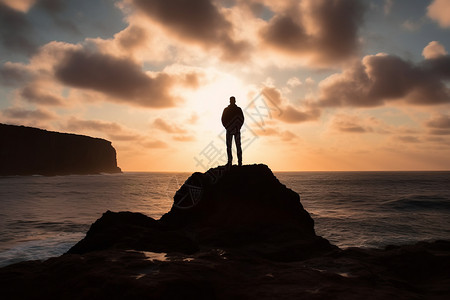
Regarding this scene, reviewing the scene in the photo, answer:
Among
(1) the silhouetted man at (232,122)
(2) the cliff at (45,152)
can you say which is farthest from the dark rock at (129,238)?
(2) the cliff at (45,152)

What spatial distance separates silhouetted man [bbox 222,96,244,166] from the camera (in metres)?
11.0

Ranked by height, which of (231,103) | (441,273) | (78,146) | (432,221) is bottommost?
(432,221)

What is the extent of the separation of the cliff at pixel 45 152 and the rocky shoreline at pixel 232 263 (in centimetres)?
12705

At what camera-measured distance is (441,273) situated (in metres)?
5.70

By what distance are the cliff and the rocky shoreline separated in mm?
127054

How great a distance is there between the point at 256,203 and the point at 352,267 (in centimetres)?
428

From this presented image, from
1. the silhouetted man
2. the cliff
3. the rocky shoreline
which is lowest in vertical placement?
the rocky shoreline

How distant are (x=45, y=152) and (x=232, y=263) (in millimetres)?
137988

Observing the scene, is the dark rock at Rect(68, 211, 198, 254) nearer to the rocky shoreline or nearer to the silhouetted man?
the rocky shoreline

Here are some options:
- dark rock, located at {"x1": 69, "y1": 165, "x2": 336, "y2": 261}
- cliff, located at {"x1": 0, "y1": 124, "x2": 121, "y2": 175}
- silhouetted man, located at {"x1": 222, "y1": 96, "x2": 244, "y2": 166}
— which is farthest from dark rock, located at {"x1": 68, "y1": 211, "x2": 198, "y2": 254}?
cliff, located at {"x1": 0, "y1": 124, "x2": 121, "y2": 175}

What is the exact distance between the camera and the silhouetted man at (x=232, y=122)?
432 inches

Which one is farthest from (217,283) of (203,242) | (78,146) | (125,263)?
(78,146)

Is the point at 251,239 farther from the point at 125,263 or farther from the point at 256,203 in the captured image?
the point at 125,263

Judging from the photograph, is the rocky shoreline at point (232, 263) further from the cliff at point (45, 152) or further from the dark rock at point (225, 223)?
the cliff at point (45, 152)
